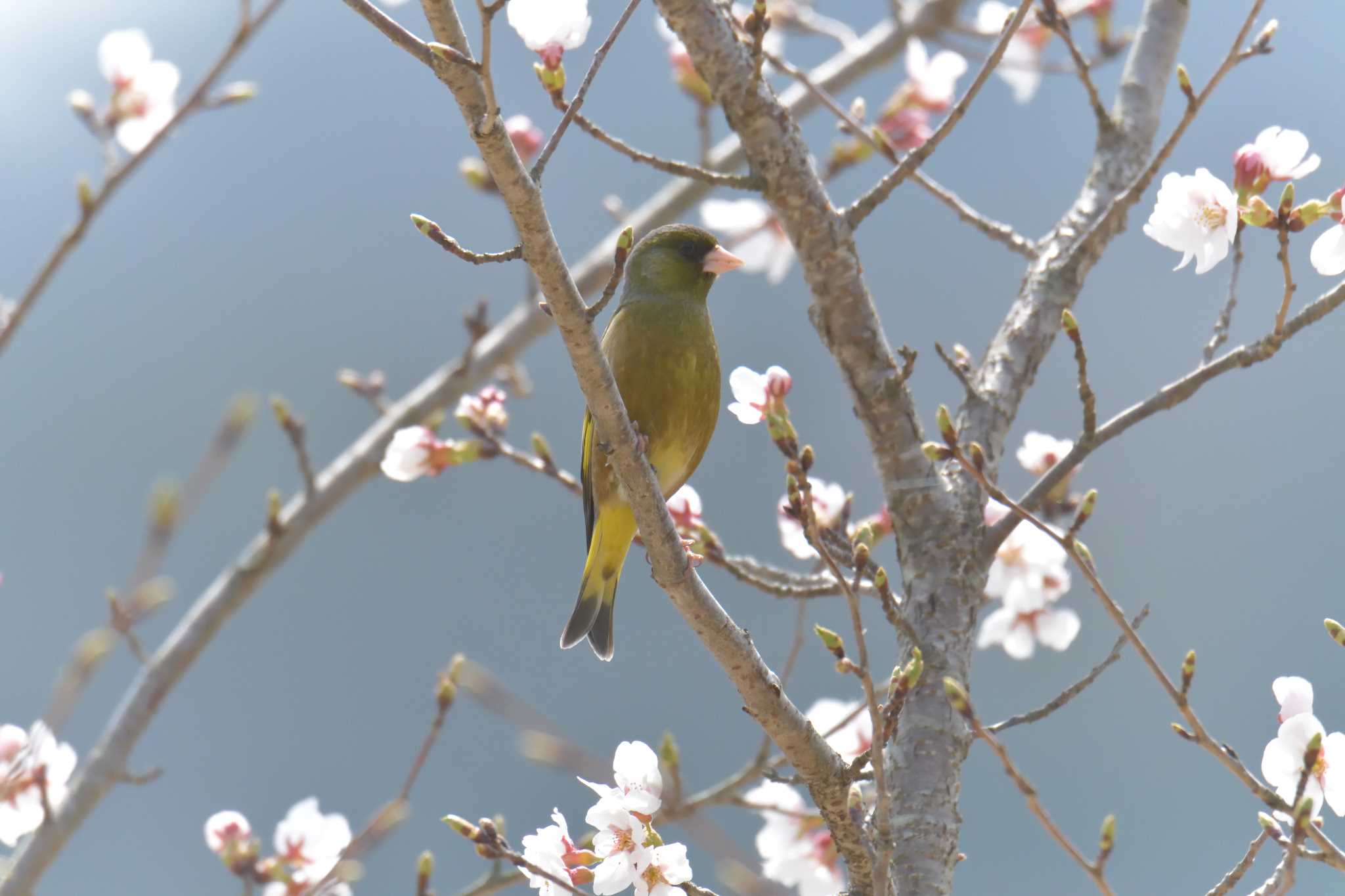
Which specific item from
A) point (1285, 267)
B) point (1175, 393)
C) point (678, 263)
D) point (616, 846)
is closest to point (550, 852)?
point (616, 846)

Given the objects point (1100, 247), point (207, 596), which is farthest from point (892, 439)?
point (207, 596)

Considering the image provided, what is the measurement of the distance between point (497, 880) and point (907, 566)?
1258 millimetres

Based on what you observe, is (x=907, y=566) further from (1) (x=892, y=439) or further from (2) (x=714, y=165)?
(2) (x=714, y=165)

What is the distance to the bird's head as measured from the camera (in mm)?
4086

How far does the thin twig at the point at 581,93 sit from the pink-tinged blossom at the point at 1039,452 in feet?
7.32

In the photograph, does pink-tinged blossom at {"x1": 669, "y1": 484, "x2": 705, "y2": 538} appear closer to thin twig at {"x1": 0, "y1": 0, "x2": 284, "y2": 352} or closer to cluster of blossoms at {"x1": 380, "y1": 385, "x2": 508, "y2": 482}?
cluster of blossoms at {"x1": 380, "y1": 385, "x2": 508, "y2": 482}

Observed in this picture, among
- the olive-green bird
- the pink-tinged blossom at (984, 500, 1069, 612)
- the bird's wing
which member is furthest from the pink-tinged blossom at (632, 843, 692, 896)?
the pink-tinged blossom at (984, 500, 1069, 612)

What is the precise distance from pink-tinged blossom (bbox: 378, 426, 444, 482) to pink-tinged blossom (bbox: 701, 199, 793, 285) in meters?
2.04

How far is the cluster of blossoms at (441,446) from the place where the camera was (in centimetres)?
391

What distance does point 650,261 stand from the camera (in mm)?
4211

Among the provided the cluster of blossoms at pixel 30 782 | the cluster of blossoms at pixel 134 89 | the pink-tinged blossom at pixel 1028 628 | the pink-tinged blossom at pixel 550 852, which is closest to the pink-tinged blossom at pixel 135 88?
the cluster of blossoms at pixel 134 89

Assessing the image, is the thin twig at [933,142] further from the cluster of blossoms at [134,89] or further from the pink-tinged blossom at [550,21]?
the cluster of blossoms at [134,89]

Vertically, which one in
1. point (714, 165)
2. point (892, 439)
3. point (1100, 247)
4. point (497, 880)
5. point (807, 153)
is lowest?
point (497, 880)

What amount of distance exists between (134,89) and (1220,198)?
127 inches
